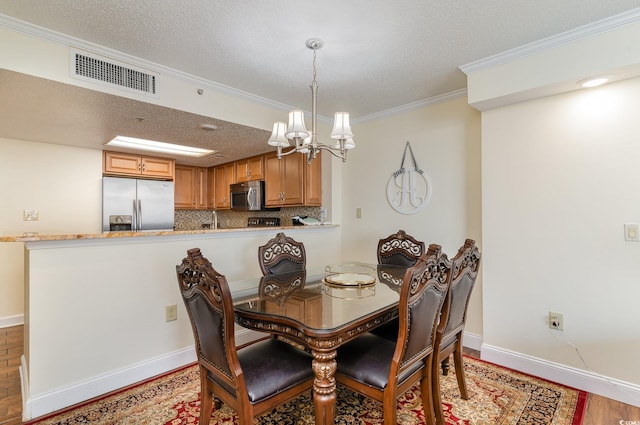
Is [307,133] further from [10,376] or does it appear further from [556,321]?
[10,376]

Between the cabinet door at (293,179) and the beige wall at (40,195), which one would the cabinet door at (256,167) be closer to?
the cabinet door at (293,179)

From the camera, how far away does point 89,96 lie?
2270mm

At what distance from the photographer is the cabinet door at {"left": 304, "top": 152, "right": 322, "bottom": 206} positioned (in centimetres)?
384

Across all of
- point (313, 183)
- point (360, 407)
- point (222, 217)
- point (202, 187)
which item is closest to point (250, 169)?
point (313, 183)

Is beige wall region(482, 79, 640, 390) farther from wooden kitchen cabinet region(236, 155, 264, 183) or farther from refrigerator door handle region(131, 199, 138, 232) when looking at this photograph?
refrigerator door handle region(131, 199, 138, 232)

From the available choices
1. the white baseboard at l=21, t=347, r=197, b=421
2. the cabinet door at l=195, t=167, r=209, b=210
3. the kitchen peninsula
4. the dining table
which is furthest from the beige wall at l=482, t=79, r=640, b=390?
the cabinet door at l=195, t=167, r=209, b=210

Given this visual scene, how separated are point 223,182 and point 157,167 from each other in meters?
1.01

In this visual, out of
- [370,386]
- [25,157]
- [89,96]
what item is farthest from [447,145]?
[25,157]

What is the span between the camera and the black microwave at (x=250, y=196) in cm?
432

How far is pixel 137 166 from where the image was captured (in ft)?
14.1

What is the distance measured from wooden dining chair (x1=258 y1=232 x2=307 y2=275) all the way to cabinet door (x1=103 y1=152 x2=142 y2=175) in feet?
9.33

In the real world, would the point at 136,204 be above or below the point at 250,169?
below

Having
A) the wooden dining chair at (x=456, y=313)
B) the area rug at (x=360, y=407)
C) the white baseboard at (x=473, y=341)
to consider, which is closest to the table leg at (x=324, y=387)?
the area rug at (x=360, y=407)

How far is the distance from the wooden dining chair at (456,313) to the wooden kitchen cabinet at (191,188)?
180 inches
